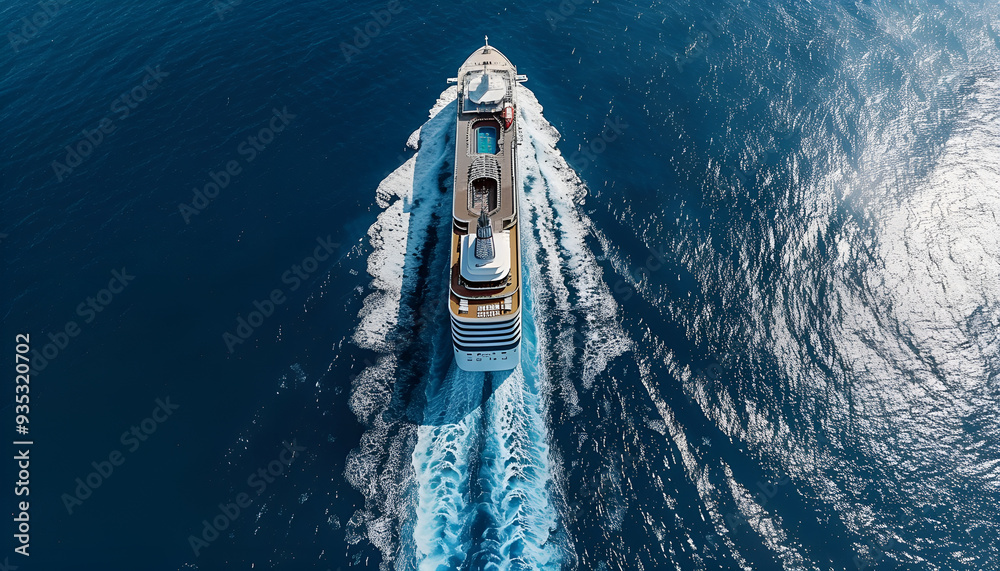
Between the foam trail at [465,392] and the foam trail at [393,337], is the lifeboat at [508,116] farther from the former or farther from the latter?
the foam trail at [393,337]

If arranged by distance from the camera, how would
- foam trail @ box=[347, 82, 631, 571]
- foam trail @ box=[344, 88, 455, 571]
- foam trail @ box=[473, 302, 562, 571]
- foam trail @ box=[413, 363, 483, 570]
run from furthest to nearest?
foam trail @ box=[344, 88, 455, 571]
foam trail @ box=[347, 82, 631, 571]
foam trail @ box=[413, 363, 483, 570]
foam trail @ box=[473, 302, 562, 571]

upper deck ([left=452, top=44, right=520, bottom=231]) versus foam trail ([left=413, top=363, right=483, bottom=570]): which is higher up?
upper deck ([left=452, top=44, right=520, bottom=231])

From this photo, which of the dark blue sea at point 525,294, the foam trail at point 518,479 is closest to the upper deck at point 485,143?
the dark blue sea at point 525,294

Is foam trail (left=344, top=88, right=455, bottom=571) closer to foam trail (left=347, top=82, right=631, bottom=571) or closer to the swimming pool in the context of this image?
foam trail (left=347, top=82, right=631, bottom=571)

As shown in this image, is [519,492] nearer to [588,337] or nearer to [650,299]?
[588,337]

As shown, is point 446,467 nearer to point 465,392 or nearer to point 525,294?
point 465,392

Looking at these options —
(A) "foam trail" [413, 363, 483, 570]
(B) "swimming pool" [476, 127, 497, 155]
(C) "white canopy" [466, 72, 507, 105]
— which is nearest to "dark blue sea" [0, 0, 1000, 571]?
(A) "foam trail" [413, 363, 483, 570]

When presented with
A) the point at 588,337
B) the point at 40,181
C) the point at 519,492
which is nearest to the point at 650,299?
the point at 588,337
